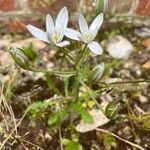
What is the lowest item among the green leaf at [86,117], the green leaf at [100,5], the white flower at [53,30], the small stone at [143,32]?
the green leaf at [86,117]

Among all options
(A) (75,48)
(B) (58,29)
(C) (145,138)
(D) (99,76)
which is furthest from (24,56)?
(C) (145,138)

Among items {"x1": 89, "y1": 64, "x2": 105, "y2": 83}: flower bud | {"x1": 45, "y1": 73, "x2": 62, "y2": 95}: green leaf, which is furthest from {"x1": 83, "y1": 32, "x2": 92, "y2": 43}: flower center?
{"x1": 45, "y1": 73, "x2": 62, "y2": 95}: green leaf

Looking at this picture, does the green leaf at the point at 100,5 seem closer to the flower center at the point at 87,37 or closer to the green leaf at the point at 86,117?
the flower center at the point at 87,37

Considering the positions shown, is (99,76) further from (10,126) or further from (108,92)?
(10,126)

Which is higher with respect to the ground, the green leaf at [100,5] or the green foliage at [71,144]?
the green leaf at [100,5]

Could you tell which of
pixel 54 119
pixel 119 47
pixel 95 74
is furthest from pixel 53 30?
pixel 119 47

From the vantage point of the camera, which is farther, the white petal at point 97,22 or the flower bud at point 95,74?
the flower bud at point 95,74

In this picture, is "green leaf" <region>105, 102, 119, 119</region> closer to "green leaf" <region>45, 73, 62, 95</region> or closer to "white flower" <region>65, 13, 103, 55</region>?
"white flower" <region>65, 13, 103, 55</region>

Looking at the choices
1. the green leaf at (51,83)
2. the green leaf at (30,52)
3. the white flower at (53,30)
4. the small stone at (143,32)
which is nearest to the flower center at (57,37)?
the white flower at (53,30)

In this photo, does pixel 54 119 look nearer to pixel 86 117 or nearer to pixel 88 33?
pixel 86 117

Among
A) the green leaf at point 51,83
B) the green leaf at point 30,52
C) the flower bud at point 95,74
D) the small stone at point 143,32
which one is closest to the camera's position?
the flower bud at point 95,74
